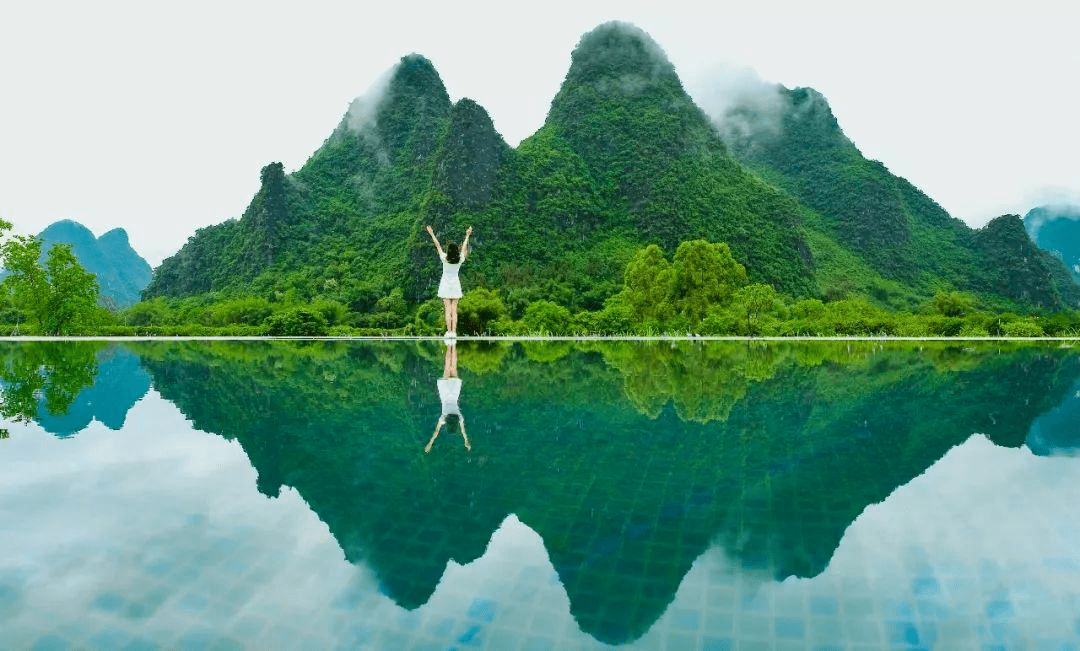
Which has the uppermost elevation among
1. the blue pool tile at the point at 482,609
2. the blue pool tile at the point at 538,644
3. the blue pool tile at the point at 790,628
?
the blue pool tile at the point at 482,609

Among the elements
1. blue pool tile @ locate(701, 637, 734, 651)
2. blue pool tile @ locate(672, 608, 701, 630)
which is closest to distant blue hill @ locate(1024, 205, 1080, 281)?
blue pool tile @ locate(672, 608, 701, 630)

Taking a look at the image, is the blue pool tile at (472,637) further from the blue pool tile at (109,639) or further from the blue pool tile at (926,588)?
the blue pool tile at (926,588)

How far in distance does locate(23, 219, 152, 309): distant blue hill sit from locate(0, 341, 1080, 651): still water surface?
160199mm

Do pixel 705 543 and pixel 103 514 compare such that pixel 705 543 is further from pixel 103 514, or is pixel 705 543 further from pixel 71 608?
pixel 103 514

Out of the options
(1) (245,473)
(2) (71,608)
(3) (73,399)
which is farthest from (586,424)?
(3) (73,399)

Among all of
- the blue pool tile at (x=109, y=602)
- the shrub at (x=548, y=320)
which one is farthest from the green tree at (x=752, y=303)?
the blue pool tile at (x=109, y=602)

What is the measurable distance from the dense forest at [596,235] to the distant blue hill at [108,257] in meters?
83.8

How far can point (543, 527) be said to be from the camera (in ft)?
11.8

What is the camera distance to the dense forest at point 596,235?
35625mm

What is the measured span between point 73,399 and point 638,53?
92286mm

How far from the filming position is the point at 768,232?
69000 millimetres

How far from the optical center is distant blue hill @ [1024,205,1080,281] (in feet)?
460

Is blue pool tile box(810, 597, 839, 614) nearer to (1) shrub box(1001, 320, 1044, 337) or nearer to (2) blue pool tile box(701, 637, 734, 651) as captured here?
(2) blue pool tile box(701, 637, 734, 651)

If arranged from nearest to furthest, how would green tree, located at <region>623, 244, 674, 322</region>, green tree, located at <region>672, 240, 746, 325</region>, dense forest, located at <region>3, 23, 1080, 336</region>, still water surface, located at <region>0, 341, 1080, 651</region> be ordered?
1. still water surface, located at <region>0, 341, 1080, 651</region>
2. green tree, located at <region>672, 240, 746, 325</region>
3. green tree, located at <region>623, 244, 674, 322</region>
4. dense forest, located at <region>3, 23, 1080, 336</region>
